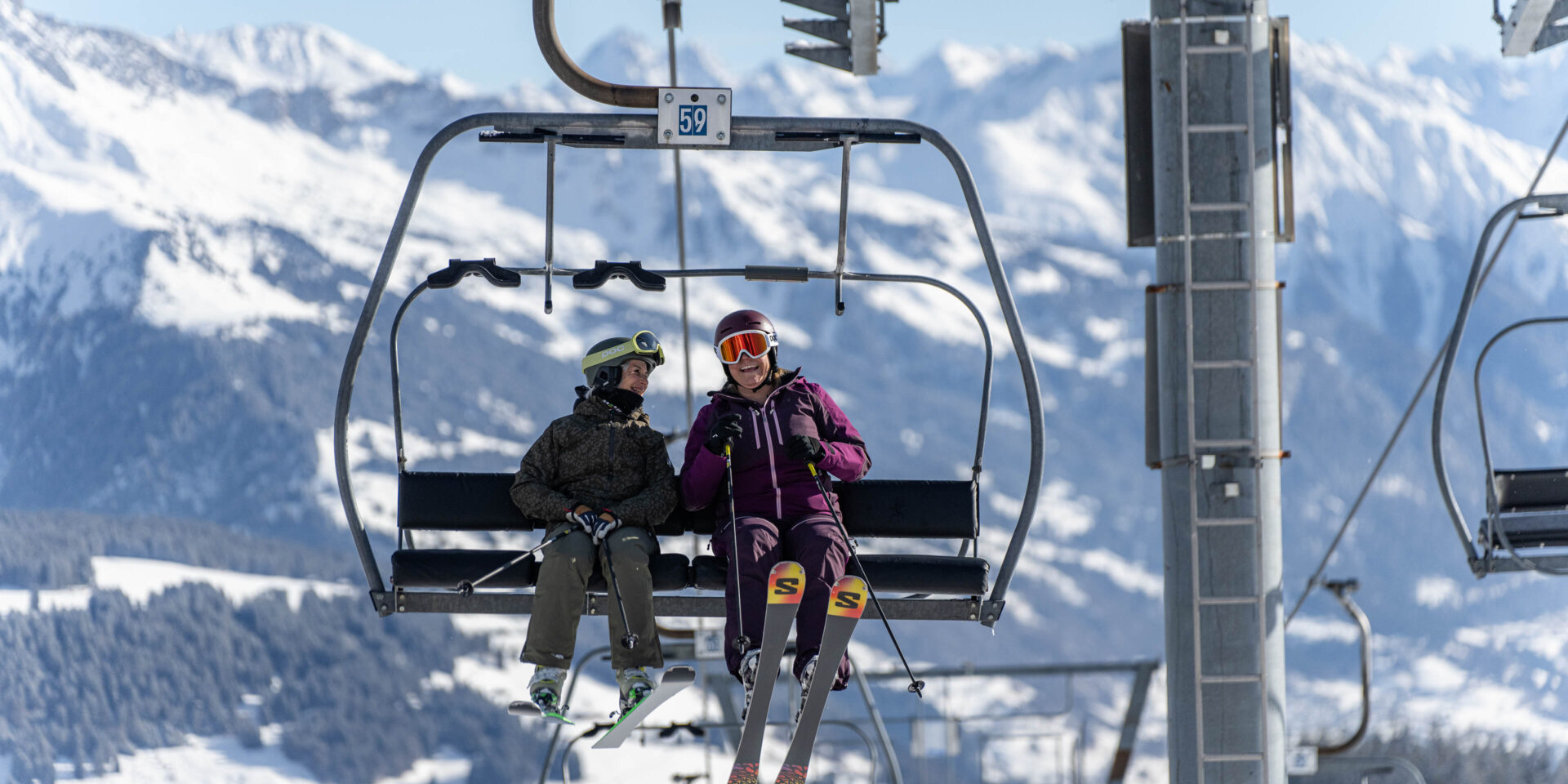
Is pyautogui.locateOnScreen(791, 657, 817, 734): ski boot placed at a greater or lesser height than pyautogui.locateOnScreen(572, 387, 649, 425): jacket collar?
lesser

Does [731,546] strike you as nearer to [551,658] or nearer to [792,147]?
[551,658]

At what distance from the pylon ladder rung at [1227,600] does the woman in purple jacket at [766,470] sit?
108 centimetres

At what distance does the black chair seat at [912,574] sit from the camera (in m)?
5.71

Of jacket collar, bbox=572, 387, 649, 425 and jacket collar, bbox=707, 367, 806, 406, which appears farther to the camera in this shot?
jacket collar, bbox=572, 387, 649, 425

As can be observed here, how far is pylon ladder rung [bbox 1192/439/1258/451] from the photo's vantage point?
18.0 feet

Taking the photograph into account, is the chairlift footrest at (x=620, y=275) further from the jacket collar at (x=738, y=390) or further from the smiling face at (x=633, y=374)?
the jacket collar at (x=738, y=390)

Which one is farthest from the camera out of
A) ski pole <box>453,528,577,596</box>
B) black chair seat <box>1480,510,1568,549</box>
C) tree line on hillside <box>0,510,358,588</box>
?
tree line on hillside <box>0,510,358,588</box>

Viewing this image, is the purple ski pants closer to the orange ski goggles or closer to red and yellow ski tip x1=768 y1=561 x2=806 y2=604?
red and yellow ski tip x1=768 y1=561 x2=806 y2=604

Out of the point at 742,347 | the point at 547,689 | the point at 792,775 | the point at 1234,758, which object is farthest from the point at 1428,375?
the point at 547,689

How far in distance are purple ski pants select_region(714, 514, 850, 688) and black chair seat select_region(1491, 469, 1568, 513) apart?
375cm

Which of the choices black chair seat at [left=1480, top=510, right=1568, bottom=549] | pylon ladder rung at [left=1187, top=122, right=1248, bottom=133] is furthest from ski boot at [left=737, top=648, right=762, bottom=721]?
black chair seat at [left=1480, top=510, right=1568, bottom=549]

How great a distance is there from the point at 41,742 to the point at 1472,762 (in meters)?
106

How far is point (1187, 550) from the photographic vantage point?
5547 millimetres

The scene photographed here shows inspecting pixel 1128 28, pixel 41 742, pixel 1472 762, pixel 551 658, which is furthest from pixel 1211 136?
pixel 41 742
